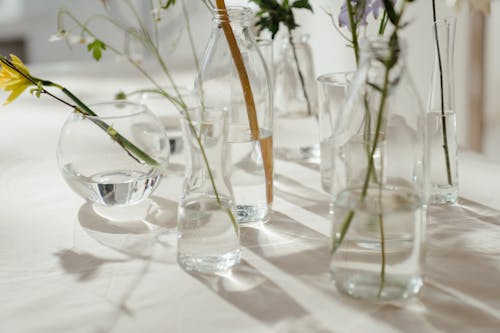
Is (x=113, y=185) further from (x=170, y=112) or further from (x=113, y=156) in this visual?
(x=170, y=112)

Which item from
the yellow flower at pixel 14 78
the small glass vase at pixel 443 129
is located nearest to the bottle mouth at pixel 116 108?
the yellow flower at pixel 14 78

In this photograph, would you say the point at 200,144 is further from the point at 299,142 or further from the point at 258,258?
the point at 299,142

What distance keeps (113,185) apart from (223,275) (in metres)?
0.23

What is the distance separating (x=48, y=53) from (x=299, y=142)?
292 centimetres

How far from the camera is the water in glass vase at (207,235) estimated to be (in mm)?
793

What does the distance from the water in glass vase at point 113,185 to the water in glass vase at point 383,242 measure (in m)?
0.33

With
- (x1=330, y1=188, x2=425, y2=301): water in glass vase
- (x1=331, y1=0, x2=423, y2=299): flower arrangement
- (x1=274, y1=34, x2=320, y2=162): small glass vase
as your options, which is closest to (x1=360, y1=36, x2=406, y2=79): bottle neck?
(x1=331, y1=0, x2=423, y2=299): flower arrangement

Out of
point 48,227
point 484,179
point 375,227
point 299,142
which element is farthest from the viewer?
point 299,142

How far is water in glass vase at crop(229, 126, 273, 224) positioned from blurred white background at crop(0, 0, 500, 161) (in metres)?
0.21

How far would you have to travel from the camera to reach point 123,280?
2.61ft

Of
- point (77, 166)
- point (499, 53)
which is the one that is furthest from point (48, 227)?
point (499, 53)

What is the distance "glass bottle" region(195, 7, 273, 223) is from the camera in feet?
3.07

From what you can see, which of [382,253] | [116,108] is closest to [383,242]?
[382,253]

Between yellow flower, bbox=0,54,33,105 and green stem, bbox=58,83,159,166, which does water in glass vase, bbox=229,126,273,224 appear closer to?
green stem, bbox=58,83,159,166
